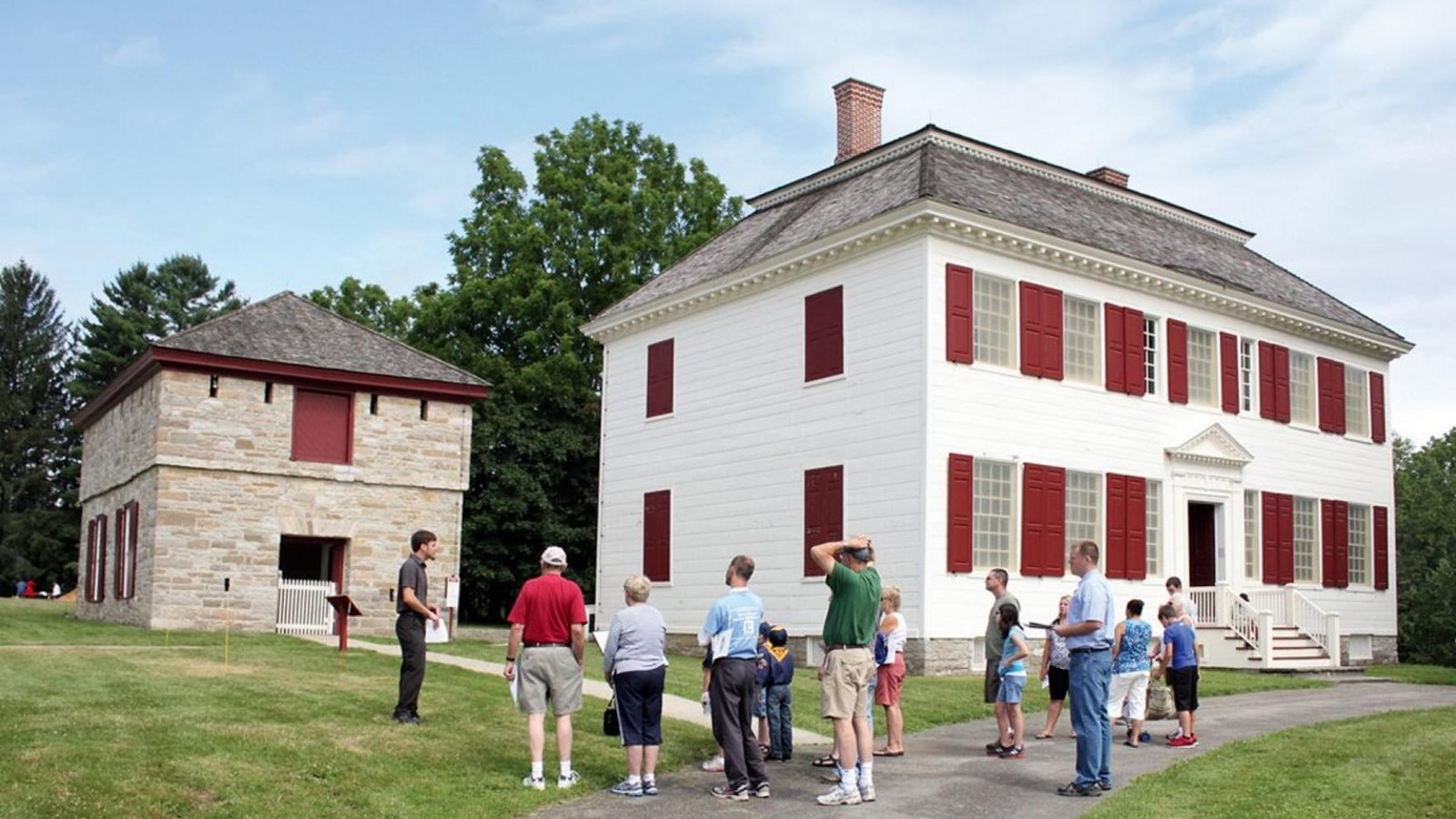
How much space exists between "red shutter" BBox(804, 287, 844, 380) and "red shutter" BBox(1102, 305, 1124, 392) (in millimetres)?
4703

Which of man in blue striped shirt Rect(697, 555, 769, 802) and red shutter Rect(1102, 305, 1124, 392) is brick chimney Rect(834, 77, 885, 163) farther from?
man in blue striped shirt Rect(697, 555, 769, 802)

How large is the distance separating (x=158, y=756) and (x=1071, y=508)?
1642 cm

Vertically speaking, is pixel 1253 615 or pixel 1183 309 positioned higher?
pixel 1183 309

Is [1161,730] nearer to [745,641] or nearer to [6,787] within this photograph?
[745,641]

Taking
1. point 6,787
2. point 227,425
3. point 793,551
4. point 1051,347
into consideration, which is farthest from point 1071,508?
point 6,787

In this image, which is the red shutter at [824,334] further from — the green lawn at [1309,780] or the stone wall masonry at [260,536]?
the green lawn at [1309,780]

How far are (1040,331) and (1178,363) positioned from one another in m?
3.82

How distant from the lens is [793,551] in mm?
24359

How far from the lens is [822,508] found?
2378 centimetres

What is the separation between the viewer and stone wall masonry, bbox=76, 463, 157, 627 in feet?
88.0

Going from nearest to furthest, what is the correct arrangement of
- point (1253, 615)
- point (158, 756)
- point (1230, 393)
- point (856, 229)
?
point (158, 756)
point (856, 229)
point (1253, 615)
point (1230, 393)

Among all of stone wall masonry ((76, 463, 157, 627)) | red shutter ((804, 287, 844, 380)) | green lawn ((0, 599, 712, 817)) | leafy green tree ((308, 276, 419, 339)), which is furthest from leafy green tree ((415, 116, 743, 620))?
green lawn ((0, 599, 712, 817))

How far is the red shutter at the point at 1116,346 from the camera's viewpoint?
24.6 m

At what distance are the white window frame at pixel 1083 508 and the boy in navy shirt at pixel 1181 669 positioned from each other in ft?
29.9
